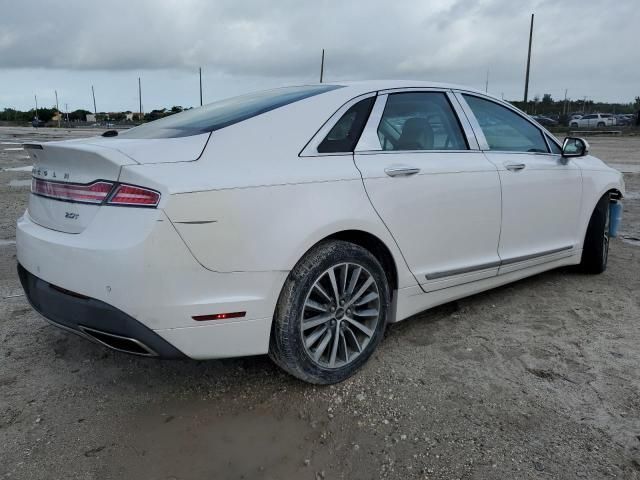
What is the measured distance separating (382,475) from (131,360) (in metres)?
1.68

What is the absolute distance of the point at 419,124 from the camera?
343 centimetres

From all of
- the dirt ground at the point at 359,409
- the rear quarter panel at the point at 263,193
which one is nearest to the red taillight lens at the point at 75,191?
the rear quarter panel at the point at 263,193

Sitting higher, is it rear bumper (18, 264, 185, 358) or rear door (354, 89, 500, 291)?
rear door (354, 89, 500, 291)

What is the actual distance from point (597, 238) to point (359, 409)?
3.04 meters

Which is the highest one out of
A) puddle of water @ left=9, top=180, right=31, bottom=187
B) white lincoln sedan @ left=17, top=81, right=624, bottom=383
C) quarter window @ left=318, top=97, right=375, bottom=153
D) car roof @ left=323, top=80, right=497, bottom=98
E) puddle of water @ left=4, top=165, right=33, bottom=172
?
car roof @ left=323, top=80, right=497, bottom=98

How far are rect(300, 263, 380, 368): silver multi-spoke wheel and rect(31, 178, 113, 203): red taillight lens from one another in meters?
1.04

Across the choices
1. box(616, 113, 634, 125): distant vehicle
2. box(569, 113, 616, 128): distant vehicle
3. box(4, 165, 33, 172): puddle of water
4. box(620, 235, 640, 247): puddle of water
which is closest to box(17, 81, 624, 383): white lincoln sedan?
box(620, 235, 640, 247): puddle of water

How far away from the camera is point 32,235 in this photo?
2.71 meters

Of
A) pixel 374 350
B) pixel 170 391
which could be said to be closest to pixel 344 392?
pixel 374 350

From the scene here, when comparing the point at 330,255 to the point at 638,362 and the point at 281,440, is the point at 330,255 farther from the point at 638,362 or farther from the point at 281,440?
the point at 638,362

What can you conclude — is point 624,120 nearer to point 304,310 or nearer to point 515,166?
point 515,166

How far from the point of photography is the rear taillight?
90.4 inches

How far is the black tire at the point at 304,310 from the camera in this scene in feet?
8.64

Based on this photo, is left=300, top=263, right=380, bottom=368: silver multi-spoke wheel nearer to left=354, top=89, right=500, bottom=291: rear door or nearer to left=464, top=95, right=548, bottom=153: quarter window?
left=354, top=89, right=500, bottom=291: rear door
